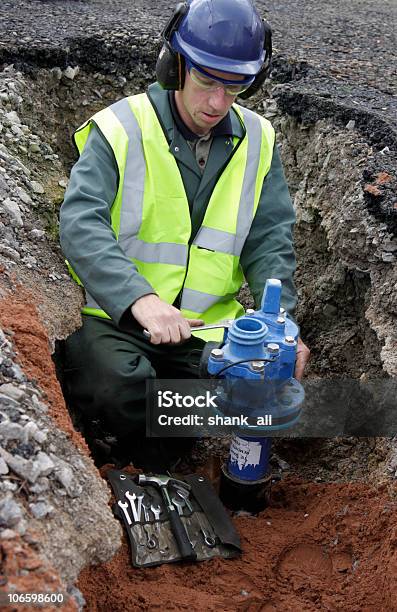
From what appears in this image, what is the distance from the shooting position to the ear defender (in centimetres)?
307

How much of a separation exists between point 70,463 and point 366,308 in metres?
2.14

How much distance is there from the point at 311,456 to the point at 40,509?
202 cm

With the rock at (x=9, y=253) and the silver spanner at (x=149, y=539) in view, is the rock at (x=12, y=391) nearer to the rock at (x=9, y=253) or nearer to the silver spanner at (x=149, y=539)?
the silver spanner at (x=149, y=539)

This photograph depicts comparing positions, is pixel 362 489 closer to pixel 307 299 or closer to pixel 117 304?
pixel 117 304

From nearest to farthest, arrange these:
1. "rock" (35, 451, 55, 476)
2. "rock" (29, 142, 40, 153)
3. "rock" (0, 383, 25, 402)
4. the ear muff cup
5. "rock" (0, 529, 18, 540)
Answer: "rock" (0, 529, 18, 540)
"rock" (35, 451, 55, 476)
"rock" (0, 383, 25, 402)
the ear muff cup
"rock" (29, 142, 40, 153)

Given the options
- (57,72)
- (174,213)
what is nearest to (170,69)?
(174,213)

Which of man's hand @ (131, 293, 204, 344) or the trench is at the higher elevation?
man's hand @ (131, 293, 204, 344)

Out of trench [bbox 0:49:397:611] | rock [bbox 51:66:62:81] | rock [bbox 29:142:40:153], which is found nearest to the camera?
trench [bbox 0:49:397:611]

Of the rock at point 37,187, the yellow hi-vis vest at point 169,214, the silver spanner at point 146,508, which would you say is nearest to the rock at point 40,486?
the silver spanner at point 146,508

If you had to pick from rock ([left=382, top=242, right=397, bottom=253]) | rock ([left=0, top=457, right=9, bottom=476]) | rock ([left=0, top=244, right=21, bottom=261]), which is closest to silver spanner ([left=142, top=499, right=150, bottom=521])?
rock ([left=0, top=457, right=9, bottom=476])

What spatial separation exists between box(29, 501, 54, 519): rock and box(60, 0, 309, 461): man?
42.4 inches

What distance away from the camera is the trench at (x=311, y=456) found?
8.16 feet

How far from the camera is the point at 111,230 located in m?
3.07

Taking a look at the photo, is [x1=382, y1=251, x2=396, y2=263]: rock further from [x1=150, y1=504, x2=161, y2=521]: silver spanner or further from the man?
[x1=150, y1=504, x2=161, y2=521]: silver spanner
